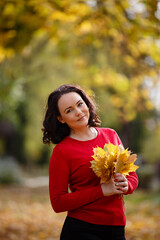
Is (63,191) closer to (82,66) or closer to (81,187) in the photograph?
(81,187)

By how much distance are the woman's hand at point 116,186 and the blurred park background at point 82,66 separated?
33.6 inches

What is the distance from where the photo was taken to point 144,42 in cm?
620

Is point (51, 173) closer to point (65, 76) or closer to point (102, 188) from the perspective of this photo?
point (102, 188)

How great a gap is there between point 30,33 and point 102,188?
3.08 metres

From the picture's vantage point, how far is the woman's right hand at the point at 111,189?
2.06 meters

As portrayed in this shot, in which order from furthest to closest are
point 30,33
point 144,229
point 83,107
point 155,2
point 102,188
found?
point 144,229
point 30,33
point 155,2
point 83,107
point 102,188

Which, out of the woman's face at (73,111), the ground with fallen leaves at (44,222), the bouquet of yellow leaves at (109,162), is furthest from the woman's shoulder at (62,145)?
the ground with fallen leaves at (44,222)

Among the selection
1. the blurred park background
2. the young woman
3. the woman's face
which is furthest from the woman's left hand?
the blurred park background

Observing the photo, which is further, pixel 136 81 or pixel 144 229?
pixel 136 81

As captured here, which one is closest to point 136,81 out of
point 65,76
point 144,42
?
point 144,42

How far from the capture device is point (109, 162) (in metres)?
2.05

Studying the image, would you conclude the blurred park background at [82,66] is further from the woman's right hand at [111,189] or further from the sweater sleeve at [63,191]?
the woman's right hand at [111,189]

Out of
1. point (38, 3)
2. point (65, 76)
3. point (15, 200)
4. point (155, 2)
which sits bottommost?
point (15, 200)

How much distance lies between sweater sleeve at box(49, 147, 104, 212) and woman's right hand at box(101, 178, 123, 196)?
0.10 feet
